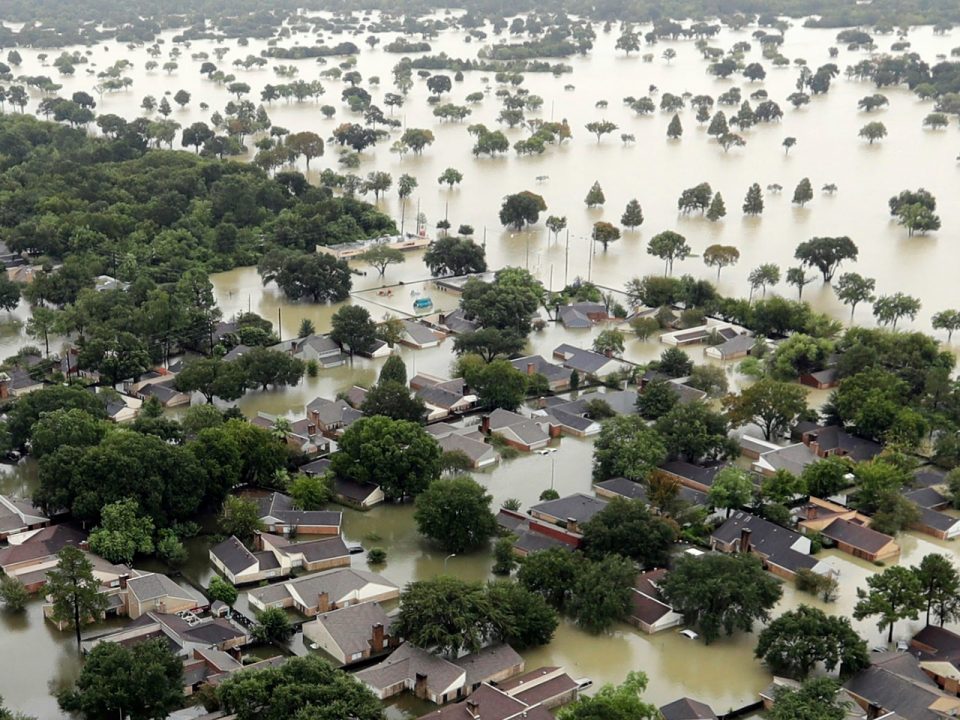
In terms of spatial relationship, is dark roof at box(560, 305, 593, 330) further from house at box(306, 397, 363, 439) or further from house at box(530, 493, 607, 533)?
house at box(530, 493, 607, 533)

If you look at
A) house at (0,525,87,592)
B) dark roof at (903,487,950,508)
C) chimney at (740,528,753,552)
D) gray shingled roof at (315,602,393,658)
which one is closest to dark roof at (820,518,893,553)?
chimney at (740,528,753,552)

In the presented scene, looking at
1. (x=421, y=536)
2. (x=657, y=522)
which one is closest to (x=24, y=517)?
(x=421, y=536)

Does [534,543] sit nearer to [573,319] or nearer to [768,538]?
[768,538]

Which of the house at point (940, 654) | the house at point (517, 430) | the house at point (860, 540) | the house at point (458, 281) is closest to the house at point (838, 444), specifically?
the house at point (860, 540)

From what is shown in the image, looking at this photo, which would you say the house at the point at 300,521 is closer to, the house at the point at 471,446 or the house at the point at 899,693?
the house at the point at 471,446

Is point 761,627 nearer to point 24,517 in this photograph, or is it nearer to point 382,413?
point 382,413
